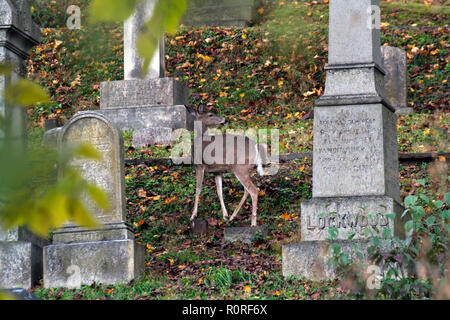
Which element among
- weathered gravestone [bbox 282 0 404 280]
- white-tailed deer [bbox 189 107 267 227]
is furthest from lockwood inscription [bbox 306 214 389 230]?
white-tailed deer [bbox 189 107 267 227]

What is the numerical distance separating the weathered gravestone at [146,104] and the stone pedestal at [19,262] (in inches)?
207

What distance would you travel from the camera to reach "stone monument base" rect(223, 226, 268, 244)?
8848 millimetres

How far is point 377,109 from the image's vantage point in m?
7.57

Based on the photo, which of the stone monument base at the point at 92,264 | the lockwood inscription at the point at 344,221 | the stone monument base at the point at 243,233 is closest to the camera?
the lockwood inscription at the point at 344,221

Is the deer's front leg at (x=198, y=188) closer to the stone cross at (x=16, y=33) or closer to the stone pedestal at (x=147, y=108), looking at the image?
the stone cross at (x=16, y=33)

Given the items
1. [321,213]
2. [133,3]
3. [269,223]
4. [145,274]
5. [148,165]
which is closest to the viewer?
[133,3]

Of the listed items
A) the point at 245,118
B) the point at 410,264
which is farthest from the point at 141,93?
the point at 410,264

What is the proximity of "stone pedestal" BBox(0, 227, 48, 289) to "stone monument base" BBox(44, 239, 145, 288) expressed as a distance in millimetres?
140

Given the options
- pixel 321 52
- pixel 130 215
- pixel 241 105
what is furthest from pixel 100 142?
pixel 321 52

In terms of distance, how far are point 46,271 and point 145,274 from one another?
37.5 inches

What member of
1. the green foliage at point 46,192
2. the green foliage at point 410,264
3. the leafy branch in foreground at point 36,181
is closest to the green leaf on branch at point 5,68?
the leafy branch in foreground at point 36,181

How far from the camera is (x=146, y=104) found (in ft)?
Answer: 42.7

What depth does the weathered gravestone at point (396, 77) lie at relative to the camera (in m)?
14.1

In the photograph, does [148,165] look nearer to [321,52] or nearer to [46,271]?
[46,271]
